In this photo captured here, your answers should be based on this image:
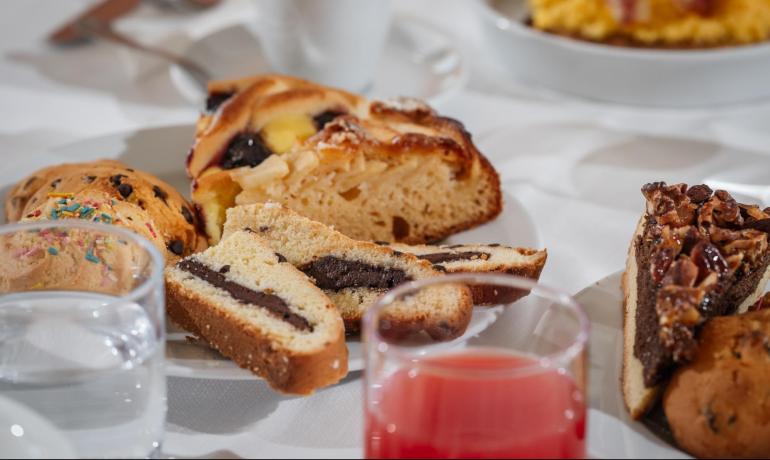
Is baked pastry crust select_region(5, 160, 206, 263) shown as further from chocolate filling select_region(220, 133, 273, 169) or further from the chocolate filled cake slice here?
the chocolate filled cake slice

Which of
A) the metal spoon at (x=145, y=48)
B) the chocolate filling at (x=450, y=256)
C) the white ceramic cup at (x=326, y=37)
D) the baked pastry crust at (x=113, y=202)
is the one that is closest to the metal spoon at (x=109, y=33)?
the metal spoon at (x=145, y=48)

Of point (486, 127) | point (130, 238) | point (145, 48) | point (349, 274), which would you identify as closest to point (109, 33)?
point (145, 48)

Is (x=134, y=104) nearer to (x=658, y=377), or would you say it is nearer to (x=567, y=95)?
(x=567, y=95)

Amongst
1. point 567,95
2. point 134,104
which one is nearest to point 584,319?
point 567,95

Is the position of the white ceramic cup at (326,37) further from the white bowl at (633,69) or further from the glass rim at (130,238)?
the glass rim at (130,238)

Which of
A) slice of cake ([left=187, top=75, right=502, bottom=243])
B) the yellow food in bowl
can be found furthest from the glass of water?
the yellow food in bowl
